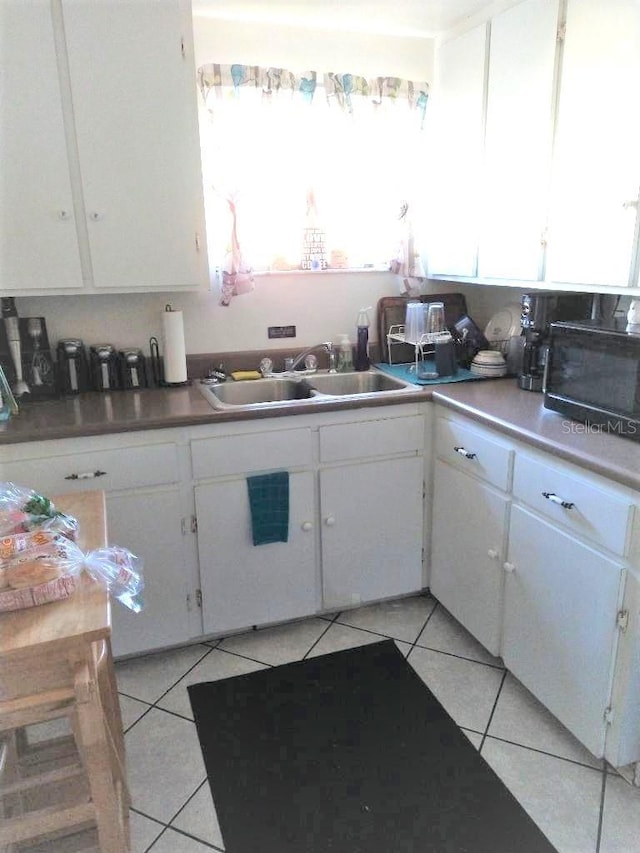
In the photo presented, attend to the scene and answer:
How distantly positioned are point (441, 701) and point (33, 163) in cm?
224

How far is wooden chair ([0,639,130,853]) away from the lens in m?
1.04

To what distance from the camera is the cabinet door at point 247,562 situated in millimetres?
2145

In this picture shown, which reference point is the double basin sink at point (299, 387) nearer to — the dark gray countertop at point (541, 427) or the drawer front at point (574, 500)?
the dark gray countertop at point (541, 427)

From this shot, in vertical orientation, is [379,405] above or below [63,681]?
above

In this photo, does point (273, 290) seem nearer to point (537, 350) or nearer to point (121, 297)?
point (121, 297)

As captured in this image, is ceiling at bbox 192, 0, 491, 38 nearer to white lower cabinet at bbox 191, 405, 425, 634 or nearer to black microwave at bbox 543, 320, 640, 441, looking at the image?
black microwave at bbox 543, 320, 640, 441

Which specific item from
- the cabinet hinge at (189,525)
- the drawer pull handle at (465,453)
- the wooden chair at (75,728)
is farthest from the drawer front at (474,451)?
the wooden chair at (75,728)

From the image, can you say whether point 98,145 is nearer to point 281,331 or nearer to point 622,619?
point 281,331

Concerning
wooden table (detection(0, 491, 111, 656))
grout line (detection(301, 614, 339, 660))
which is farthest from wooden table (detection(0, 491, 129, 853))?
grout line (detection(301, 614, 339, 660))

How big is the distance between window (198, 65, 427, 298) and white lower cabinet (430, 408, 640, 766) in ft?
3.25

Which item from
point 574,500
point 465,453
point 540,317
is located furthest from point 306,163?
point 574,500

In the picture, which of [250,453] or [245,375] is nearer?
[250,453]

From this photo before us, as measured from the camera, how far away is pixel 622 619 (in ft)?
5.05

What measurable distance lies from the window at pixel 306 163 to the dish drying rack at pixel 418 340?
0.32 m
